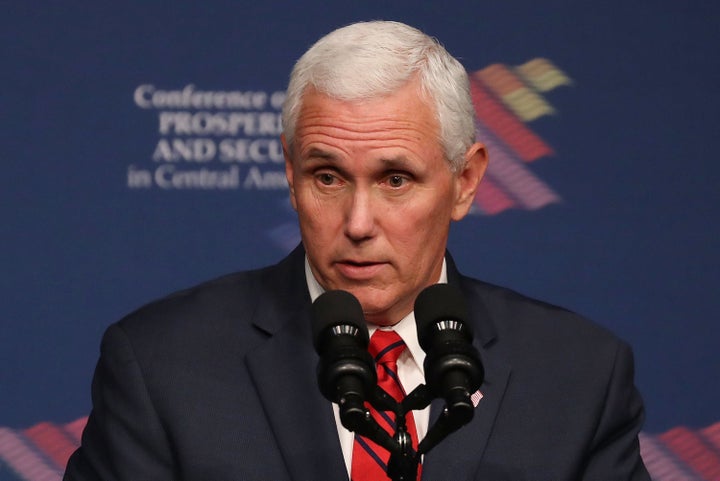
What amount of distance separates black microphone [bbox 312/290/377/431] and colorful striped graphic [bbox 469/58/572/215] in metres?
1.62

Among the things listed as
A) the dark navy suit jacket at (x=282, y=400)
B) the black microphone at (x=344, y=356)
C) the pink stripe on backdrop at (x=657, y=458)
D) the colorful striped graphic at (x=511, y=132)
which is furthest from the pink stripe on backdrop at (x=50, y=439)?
the black microphone at (x=344, y=356)

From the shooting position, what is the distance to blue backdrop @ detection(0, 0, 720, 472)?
3383 millimetres

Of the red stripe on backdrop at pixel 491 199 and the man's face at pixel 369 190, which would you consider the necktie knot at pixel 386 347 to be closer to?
the man's face at pixel 369 190

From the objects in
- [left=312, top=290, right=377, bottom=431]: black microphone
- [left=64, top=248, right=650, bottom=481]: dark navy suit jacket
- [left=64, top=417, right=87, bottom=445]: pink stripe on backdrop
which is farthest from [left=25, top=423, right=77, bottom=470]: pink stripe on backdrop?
[left=312, top=290, right=377, bottom=431]: black microphone

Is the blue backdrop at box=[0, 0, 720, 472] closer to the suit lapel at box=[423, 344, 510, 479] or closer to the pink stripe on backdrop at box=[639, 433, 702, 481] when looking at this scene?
the pink stripe on backdrop at box=[639, 433, 702, 481]

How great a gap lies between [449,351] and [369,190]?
0.61 meters

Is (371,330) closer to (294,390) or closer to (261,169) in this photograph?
(294,390)

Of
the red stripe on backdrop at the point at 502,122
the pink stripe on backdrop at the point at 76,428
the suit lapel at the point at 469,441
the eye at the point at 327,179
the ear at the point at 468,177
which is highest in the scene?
the eye at the point at 327,179

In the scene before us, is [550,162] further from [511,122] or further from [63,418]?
[63,418]

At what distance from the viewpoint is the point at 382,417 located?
7.98ft

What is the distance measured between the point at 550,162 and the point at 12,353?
135 cm

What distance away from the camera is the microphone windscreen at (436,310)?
6.15ft

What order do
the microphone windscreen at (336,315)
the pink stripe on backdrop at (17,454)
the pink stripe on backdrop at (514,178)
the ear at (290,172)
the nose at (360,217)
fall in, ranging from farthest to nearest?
the pink stripe on backdrop at (514,178) → the pink stripe on backdrop at (17,454) → the ear at (290,172) → the nose at (360,217) → the microphone windscreen at (336,315)

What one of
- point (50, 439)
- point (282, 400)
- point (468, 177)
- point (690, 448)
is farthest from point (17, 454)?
point (690, 448)
